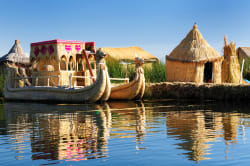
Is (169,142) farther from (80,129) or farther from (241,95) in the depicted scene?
(241,95)

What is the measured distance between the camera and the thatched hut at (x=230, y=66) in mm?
19031

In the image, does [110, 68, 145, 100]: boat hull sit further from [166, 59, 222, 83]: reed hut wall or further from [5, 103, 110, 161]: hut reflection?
[5, 103, 110, 161]: hut reflection

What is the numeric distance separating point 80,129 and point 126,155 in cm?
254

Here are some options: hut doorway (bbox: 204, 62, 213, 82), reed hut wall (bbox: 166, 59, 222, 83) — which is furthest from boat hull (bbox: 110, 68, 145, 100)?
hut doorway (bbox: 204, 62, 213, 82)

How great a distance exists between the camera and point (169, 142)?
5.25m

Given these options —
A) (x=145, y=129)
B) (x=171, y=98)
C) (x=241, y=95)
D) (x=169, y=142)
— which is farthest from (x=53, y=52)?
(x=169, y=142)

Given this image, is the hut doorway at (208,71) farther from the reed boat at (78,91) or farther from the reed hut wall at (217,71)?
the reed boat at (78,91)

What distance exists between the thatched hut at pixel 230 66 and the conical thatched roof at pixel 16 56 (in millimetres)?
13740

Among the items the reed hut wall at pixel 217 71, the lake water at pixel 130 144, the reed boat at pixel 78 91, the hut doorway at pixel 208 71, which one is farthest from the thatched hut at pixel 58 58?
the lake water at pixel 130 144

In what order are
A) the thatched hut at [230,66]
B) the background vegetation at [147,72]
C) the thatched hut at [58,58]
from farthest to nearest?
the background vegetation at [147,72], the thatched hut at [230,66], the thatched hut at [58,58]

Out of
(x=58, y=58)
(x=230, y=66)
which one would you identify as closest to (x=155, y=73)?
(x=230, y=66)

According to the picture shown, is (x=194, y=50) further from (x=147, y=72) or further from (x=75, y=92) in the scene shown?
(x=75, y=92)

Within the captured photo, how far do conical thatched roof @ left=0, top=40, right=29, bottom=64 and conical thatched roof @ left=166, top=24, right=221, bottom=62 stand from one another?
10894 mm

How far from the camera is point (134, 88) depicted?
631 inches
